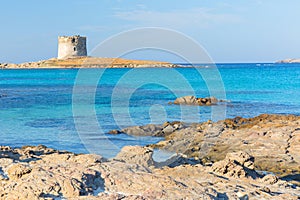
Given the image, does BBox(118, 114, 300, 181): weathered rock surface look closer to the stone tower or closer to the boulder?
the boulder

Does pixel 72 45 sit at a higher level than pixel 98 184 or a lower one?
higher

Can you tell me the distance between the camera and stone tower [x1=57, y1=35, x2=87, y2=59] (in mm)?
101250

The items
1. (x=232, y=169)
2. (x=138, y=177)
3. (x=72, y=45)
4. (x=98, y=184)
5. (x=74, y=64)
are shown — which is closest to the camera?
(x=98, y=184)

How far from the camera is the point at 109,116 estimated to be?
1064 inches

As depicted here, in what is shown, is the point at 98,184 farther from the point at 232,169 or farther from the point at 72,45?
the point at 72,45

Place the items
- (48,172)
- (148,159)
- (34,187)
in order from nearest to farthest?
(34,187)
(48,172)
(148,159)

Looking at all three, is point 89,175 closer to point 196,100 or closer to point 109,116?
point 109,116

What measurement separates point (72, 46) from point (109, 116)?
256ft

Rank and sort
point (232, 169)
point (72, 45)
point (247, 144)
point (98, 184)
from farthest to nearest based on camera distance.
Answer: point (72, 45) → point (247, 144) → point (232, 169) → point (98, 184)

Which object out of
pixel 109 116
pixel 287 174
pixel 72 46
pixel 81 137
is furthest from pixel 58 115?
pixel 72 46

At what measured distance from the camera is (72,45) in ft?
336

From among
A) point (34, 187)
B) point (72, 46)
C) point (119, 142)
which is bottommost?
point (119, 142)

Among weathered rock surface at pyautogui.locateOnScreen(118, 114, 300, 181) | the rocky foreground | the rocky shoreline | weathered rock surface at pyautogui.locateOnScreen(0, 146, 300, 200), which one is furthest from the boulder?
the rocky foreground

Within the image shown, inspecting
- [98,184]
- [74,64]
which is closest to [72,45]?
[74,64]
